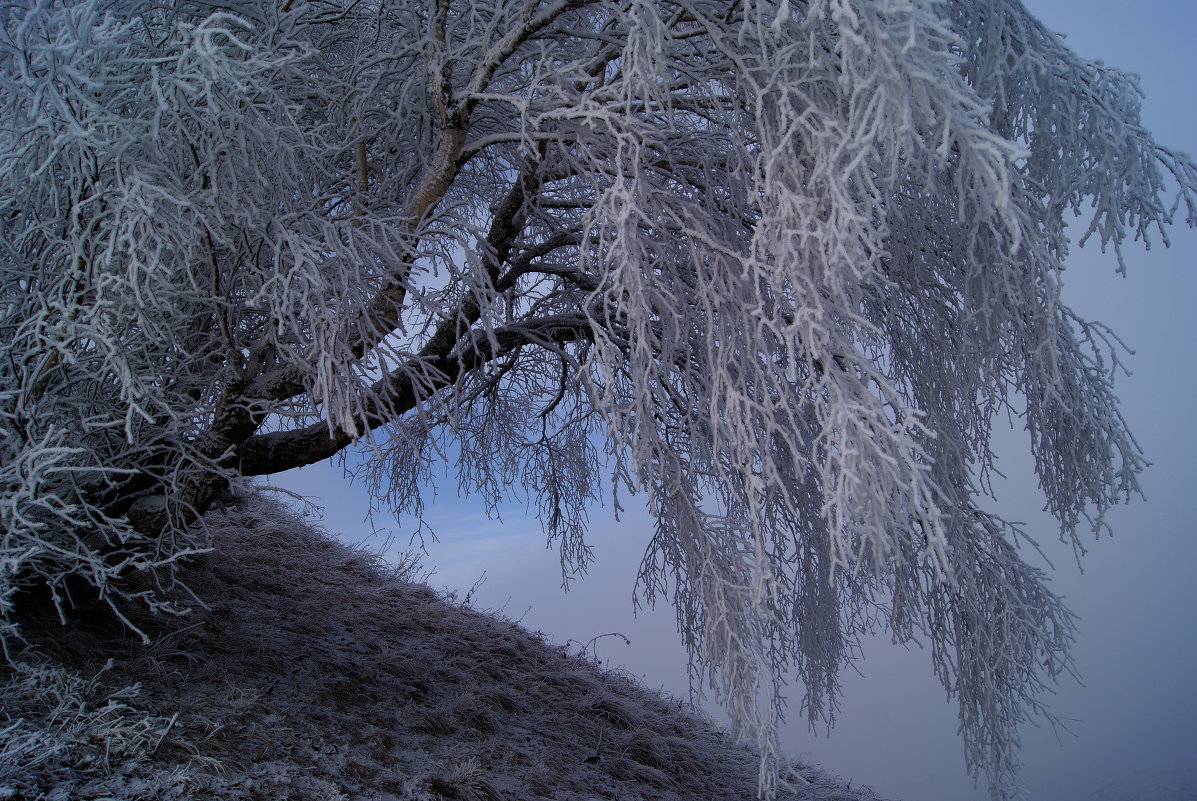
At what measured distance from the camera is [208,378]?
5074 millimetres

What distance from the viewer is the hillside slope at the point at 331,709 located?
3809 millimetres

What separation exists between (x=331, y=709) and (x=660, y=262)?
3.22 metres

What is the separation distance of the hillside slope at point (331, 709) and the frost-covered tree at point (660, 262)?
592 millimetres

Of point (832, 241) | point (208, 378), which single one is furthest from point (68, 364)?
point (832, 241)

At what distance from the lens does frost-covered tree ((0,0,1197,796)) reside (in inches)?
140

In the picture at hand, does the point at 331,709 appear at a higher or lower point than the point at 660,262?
lower

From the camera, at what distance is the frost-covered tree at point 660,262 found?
355cm

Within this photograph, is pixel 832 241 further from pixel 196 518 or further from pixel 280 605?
pixel 280 605

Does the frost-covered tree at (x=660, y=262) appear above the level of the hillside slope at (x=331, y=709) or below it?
above

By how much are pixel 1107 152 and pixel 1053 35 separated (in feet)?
2.51

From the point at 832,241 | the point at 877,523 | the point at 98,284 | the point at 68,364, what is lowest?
the point at 68,364

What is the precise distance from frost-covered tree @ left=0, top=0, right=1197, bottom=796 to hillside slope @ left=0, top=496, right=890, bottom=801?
1.94ft

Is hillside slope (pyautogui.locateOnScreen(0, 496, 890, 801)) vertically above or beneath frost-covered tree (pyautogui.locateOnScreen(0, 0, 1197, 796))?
beneath

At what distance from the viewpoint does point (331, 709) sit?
5008 mm
